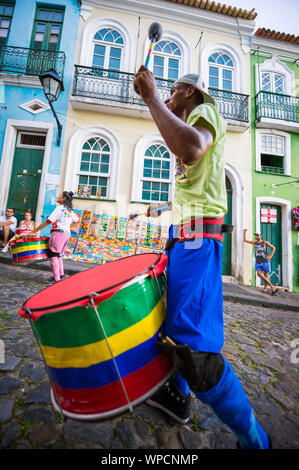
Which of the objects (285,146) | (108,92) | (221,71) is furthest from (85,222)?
(285,146)

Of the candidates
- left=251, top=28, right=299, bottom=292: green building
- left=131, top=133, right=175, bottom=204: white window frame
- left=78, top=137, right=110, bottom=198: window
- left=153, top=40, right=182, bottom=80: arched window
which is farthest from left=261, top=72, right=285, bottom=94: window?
left=78, top=137, right=110, bottom=198: window

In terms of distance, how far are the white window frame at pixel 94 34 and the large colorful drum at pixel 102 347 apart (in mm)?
10672

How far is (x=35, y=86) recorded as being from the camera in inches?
342

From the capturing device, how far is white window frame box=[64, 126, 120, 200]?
8523 millimetres

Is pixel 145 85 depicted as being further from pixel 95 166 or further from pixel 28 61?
pixel 28 61

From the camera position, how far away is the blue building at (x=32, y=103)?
27.8 ft

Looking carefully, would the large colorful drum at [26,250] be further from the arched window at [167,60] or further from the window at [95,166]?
the arched window at [167,60]

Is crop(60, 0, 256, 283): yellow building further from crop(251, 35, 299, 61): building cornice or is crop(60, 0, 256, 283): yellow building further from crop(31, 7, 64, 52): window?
crop(31, 7, 64, 52): window

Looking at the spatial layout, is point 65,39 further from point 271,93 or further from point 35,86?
point 271,93

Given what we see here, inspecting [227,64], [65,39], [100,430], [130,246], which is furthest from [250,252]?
[65,39]

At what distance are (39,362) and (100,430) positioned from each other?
968mm

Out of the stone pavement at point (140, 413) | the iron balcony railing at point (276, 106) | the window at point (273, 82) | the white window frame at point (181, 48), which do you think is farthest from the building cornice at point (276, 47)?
the stone pavement at point (140, 413)

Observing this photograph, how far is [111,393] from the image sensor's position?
1005 mm
